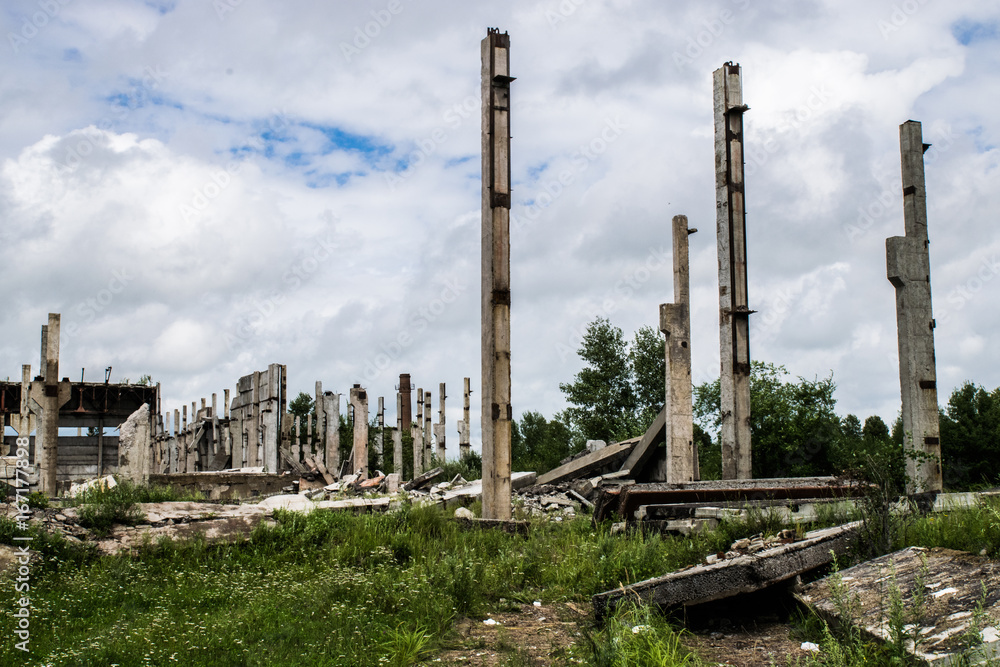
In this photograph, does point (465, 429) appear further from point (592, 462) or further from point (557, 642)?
point (557, 642)

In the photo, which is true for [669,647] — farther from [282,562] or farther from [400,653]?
[282,562]

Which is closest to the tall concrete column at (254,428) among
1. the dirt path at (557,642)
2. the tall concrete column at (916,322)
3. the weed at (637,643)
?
the tall concrete column at (916,322)

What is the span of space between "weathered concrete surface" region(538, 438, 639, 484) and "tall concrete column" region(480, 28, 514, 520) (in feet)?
18.0

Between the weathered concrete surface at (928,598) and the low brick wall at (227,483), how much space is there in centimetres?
1294

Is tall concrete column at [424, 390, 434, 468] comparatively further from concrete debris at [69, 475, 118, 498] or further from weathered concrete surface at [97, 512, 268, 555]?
weathered concrete surface at [97, 512, 268, 555]

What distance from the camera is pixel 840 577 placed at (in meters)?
5.09

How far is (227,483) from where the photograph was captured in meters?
16.5

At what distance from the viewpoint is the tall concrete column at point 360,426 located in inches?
712

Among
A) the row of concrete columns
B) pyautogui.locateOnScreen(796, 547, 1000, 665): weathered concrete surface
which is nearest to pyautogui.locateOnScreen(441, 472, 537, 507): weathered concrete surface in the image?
the row of concrete columns

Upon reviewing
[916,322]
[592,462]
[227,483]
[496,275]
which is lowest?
[227,483]

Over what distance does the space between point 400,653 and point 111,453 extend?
33.4 m

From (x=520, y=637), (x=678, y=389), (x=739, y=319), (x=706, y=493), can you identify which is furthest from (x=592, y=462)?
(x=520, y=637)

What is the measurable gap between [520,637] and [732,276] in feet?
25.7

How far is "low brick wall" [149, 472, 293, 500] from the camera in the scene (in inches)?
638
